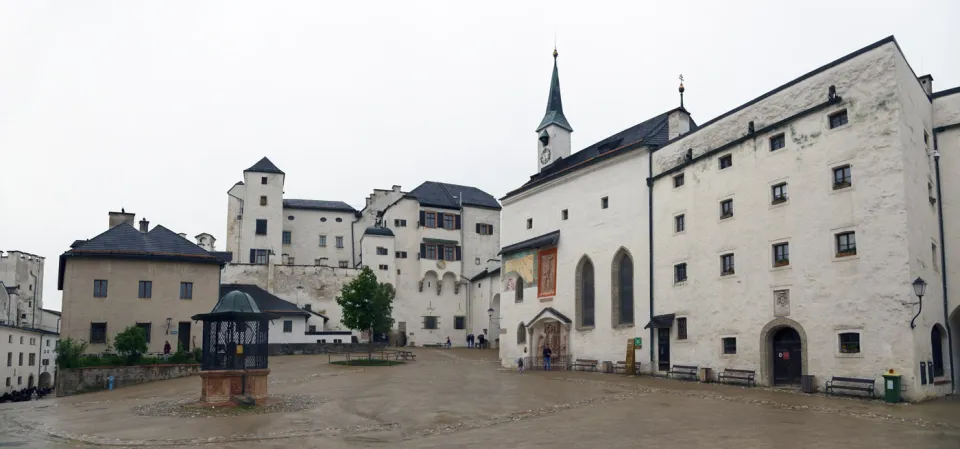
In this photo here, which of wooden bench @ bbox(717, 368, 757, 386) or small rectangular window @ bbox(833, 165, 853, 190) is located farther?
wooden bench @ bbox(717, 368, 757, 386)

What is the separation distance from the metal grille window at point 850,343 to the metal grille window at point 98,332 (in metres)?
35.8

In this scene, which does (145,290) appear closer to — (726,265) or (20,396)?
(20,396)

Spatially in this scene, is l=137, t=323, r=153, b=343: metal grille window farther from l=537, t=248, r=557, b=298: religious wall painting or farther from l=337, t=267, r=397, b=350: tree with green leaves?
l=537, t=248, r=557, b=298: religious wall painting

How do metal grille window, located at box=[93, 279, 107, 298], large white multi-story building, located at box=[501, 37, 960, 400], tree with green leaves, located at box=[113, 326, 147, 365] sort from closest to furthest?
large white multi-story building, located at box=[501, 37, 960, 400] → tree with green leaves, located at box=[113, 326, 147, 365] → metal grille window, located at box=[93, 279, 107, 298]

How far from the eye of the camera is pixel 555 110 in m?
52.9

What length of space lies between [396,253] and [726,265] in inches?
1601

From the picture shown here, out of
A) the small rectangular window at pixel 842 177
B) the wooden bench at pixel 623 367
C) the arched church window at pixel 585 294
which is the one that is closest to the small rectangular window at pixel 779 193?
the small rectangular window at pixel 842 177

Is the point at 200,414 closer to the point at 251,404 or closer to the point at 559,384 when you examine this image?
the point at 251,404

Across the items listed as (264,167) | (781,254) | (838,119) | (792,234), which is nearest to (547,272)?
(781,254)

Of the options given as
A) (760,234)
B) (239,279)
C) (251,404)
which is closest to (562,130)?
(760,234)

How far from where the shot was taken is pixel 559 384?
29.7 meters

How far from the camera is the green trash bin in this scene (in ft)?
71.7

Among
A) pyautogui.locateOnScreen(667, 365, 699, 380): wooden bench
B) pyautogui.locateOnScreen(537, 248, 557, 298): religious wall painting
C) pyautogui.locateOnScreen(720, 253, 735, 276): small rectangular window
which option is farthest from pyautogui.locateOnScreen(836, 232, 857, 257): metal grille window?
pyautogui.locateOnScreen(537, 248, 557, 298): religious wall painting

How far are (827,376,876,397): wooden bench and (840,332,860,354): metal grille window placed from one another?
0.89 metres
